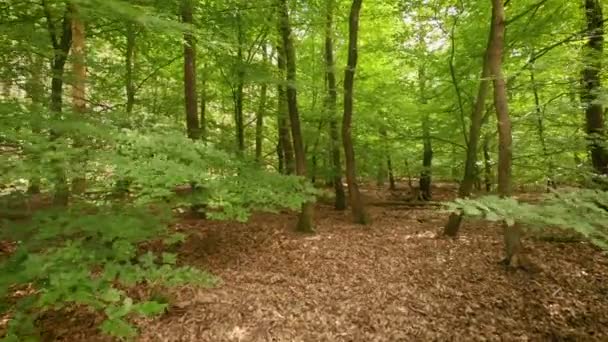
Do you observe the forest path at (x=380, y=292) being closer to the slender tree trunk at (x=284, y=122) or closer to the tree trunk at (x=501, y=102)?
the tree trunk at (x=501, y=102)

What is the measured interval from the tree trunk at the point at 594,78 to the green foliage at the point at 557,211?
178 inches

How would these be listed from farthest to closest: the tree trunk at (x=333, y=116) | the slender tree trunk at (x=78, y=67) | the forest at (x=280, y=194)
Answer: the tree trunk at (x=333, y=116), the slender tree trunk at (x=78, y=67), the forest at (x=280, y=194)

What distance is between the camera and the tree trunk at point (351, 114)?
9234mm

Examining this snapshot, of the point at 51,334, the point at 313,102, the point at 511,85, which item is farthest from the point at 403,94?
the point at 51,334

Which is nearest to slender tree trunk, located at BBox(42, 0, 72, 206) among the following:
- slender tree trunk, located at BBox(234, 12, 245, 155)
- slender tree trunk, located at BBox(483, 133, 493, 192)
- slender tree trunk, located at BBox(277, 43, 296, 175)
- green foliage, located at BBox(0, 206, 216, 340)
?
green foliage, located at BBox(0, 206, 216, 340)

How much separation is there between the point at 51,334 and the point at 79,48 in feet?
14.9

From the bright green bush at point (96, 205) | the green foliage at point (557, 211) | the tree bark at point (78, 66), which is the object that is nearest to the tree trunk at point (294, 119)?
the bright green bush at point (96, 205)

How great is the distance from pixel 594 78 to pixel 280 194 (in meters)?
7.13

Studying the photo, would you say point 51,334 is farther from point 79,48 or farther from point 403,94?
point 403,94

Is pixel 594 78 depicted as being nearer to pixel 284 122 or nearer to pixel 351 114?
pixel 351 114

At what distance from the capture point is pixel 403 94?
12516mm

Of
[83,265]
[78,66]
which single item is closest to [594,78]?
[83,265]

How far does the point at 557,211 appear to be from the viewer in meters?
3.54

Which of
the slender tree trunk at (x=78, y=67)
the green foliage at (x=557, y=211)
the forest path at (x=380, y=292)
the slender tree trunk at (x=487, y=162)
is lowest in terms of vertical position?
the forest path at (x=380, y=292)
